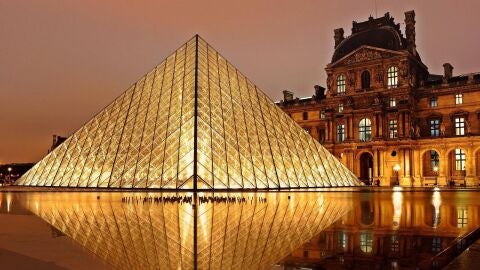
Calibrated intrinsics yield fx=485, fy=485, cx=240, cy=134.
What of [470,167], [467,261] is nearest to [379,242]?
[467,261]

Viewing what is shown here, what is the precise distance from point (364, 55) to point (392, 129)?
793cm

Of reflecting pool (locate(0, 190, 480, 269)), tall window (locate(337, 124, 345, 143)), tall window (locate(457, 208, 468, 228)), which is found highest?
tall window (locate(337, 124, 345, 143))

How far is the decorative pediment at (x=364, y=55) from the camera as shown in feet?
154

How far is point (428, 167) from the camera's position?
4647 centimetres

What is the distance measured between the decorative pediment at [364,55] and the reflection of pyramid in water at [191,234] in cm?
3808

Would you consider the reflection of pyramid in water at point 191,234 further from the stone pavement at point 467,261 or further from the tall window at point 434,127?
the tall window at point 434,127

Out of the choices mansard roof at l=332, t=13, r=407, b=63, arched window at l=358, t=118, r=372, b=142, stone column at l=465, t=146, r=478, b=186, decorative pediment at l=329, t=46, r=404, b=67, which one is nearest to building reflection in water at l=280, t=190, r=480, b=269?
stone column at l=465, t=146, r=478, b=186

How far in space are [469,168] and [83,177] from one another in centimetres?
3272

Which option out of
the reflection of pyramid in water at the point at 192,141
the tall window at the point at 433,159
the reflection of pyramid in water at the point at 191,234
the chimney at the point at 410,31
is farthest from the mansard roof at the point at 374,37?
the reflection of pyramid in water at the point at 191,234

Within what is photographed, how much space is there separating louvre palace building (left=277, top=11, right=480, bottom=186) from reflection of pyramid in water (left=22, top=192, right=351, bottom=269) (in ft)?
117

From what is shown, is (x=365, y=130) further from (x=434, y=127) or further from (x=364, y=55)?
(x=364, y=55)

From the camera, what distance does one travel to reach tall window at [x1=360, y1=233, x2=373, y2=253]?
627cm

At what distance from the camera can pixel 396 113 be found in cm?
4622

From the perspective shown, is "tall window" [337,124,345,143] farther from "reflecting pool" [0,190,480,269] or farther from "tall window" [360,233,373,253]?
"tall window" [360,233,373,253]
